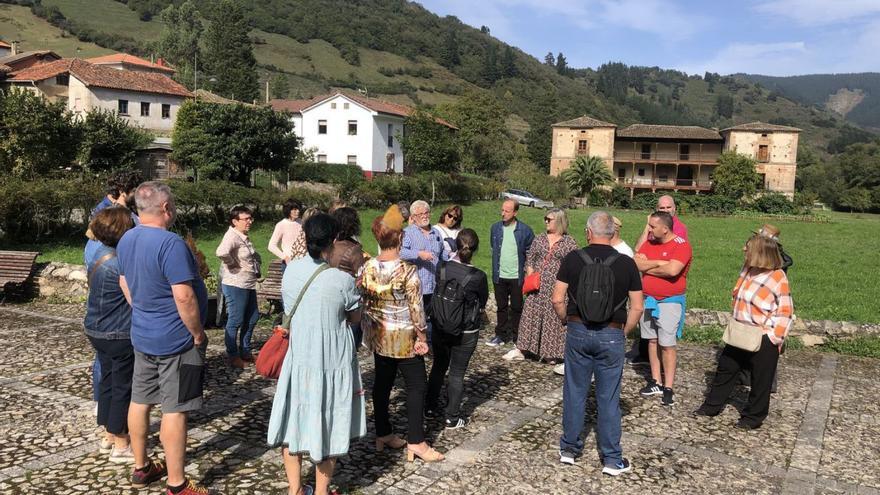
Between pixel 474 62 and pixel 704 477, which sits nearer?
pixel 704 477

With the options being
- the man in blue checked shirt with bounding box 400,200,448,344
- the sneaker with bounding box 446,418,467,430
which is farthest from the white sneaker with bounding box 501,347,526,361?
the sneaker with bounding box 446,418,467,430

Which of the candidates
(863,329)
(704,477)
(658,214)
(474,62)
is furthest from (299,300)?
(474,62)

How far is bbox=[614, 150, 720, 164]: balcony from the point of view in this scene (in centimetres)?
6241

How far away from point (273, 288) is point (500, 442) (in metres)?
5.27

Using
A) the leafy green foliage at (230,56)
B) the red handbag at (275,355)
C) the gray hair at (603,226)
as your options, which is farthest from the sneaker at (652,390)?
the leafy green foliage at (230,56)

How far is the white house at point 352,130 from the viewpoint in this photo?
1966 inches

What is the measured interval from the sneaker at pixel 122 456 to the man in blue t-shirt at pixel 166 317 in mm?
872

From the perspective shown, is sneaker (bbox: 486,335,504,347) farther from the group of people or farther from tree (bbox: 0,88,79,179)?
tree (bbox: 0,88,79,179)

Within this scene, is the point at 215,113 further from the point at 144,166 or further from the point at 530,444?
the point at 530,444

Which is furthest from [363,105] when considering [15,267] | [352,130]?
[15,267]

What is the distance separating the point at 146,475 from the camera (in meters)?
4.03

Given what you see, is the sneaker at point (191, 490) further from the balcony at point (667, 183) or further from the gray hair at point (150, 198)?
the balcony at point (667, 183)

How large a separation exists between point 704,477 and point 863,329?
5660mm

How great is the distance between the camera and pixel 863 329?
863cm
